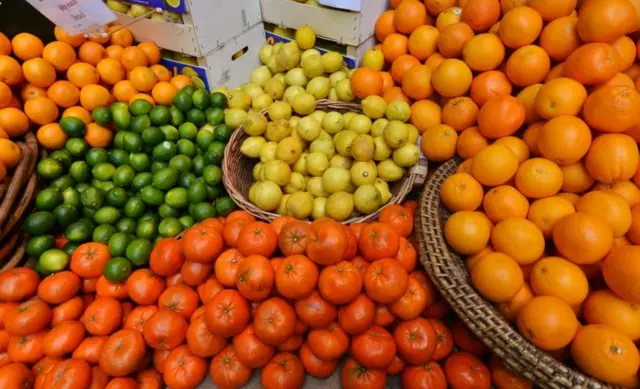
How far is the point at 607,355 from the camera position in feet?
3.29

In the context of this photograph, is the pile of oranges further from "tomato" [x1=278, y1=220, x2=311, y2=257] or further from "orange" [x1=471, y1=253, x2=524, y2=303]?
"tomato" [x1=278, y1=220, x2=311, y2=257]

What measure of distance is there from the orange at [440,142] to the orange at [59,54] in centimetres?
178

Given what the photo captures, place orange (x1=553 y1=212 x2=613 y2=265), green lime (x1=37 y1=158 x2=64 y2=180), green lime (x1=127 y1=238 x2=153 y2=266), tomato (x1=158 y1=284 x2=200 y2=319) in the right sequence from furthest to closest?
green lime (x1=37 y1=158 x2=64 y2=180) → green lime (x1=127 y1=238 x2=153 y2=266) → tomato (x1=158 y1=284 x2=200 y2=319) → orange (x1=553 y1=212 x2=613 y2=265)

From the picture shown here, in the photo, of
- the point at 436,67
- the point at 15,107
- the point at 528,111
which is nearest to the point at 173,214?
the point at 15,107

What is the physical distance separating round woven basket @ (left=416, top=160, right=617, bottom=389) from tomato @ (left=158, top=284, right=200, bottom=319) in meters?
0.86

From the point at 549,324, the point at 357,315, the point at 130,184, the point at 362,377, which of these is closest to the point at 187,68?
the point at 130,184

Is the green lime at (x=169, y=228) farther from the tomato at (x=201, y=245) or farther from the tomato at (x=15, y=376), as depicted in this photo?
the tomato at (x=15, y=376)

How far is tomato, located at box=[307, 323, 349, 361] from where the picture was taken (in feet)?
4.24

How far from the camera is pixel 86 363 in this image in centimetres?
133

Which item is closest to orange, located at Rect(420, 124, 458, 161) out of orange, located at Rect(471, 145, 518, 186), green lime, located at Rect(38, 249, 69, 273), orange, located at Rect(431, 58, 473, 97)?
orange, located at Rect(431, 58, 473, 97)

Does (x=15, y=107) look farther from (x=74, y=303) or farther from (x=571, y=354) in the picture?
(x=571, y=354)

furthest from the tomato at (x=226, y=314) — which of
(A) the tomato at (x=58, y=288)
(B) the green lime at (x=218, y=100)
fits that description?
(B) the green lime at (x=218, y=100)

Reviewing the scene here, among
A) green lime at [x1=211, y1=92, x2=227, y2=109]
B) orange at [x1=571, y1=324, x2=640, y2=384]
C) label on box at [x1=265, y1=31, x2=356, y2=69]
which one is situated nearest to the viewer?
orange at [x1=571, y1=324, x2=640, y2=384]

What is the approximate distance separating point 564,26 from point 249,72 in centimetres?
173
